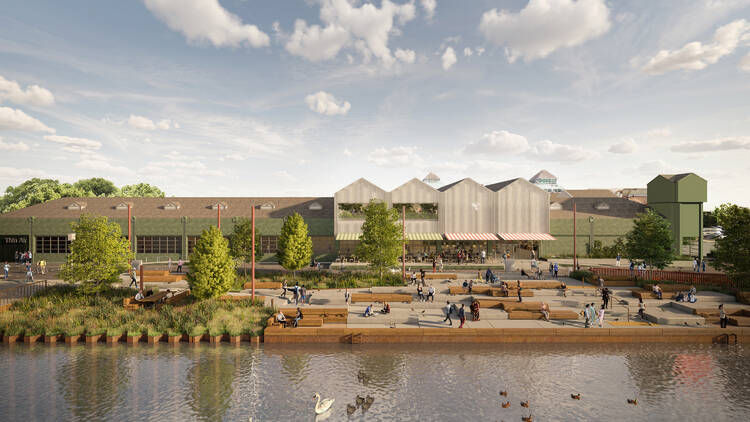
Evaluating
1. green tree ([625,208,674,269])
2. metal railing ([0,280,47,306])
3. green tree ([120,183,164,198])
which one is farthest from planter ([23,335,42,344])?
green tree ([120,183,164,198])

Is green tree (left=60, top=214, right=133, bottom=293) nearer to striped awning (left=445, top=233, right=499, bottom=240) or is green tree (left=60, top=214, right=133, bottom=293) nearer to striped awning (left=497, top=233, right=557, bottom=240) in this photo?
striped awning (left=445, top=233, right=499, bottom=240)

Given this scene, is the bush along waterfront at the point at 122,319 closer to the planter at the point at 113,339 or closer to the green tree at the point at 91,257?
the planter at the point at 113,339

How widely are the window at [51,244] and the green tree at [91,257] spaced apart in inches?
1022

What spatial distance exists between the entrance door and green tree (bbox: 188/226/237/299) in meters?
36.8

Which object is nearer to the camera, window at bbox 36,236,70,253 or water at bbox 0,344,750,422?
water at bbox 0,344,750,422

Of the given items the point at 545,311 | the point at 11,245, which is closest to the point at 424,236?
the point at 545,311

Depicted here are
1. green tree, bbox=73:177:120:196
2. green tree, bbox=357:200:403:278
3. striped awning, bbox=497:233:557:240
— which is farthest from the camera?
green tree, bbox=73:177:120:196

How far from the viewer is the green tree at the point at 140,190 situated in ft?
321

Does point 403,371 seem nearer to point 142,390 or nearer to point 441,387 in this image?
point 441,387

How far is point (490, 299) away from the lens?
1092 inches

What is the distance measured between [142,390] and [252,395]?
457 cm

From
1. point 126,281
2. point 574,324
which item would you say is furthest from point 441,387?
point 126,281

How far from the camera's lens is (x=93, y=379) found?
16.8 m

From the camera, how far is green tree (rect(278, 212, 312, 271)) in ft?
109
